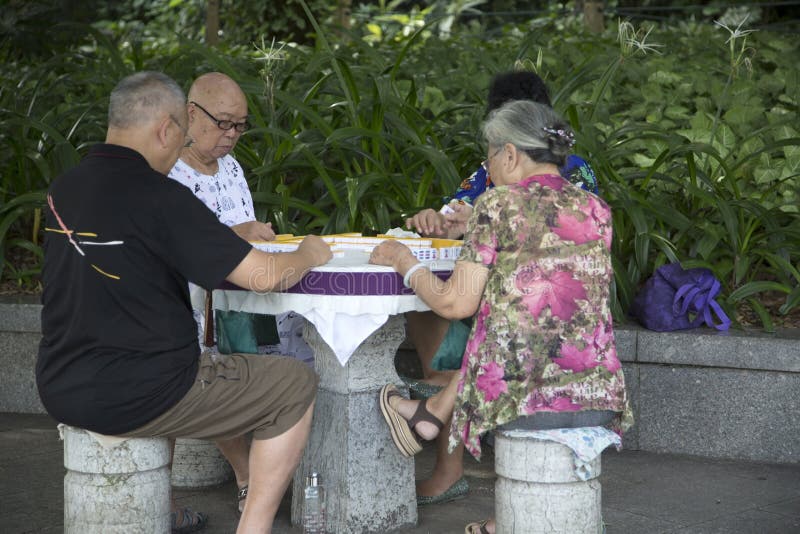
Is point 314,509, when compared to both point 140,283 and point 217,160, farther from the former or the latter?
point 217,160

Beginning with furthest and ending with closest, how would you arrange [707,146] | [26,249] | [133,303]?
[26,249] < [707,146] < [133,303]

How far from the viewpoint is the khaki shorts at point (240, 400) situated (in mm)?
3125

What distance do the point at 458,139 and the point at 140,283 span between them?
3.15 meters

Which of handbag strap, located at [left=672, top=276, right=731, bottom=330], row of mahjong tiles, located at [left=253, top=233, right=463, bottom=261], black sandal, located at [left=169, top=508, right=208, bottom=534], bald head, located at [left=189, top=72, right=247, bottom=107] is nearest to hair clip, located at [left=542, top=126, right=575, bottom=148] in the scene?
row of mahjong tiles, located at [left=253, top=233, right=463, bottom=261]

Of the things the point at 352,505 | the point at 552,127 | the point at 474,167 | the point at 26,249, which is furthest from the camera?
the point at 26,249

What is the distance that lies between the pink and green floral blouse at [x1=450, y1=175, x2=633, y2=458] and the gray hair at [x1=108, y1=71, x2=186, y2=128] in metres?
0.97

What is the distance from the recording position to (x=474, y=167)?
18.8 ft

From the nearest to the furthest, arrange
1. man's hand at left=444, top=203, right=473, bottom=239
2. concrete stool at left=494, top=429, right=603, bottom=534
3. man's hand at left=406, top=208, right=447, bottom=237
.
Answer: concrete stool at left=494, top=429, right=603, bottom=534
man's hand at left=406, top=208, right=447, bottom=237
man's hand at left=444, top=203, right=473, bottom=239

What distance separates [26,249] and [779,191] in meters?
4.20

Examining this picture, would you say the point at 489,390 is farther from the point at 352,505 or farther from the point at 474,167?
the point at 474,167

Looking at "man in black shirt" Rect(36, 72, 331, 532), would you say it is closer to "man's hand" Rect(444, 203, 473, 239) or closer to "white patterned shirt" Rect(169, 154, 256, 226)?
"white patterned shirt" Rect(169, 154, 256, 226)

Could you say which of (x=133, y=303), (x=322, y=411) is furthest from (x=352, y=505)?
(x=133, y=303)

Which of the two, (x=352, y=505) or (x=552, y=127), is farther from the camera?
(x=352, y=505)

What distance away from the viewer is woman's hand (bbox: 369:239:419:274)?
3.29m
